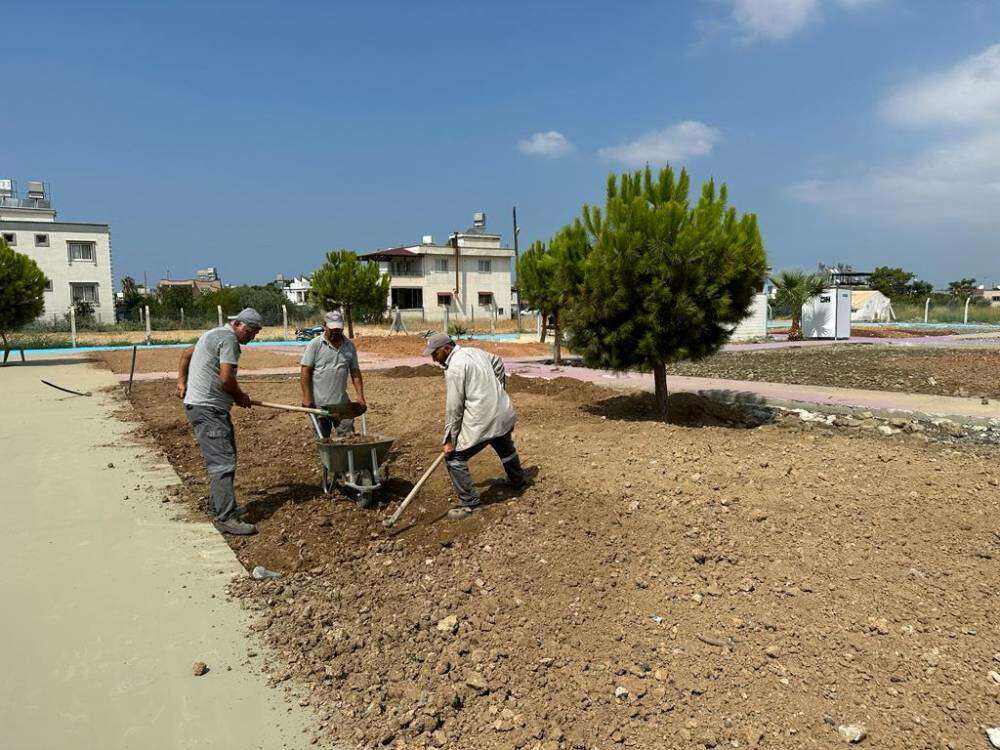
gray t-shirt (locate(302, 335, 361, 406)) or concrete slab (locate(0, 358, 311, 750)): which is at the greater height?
gray t-shirt (locate(302, 335, 361, 406))

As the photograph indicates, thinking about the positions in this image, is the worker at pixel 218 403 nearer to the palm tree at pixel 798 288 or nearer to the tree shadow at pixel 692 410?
the tree shadow at pixel 692 410

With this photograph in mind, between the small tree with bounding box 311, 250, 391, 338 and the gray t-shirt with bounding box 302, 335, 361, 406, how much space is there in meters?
24.3

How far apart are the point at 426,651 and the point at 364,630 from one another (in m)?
0.42

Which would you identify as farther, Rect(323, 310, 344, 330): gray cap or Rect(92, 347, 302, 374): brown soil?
Rect(92, 347, 302, 374): brown soil

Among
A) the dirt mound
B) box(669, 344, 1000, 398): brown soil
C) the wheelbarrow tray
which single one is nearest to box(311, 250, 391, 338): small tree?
the dirt mound

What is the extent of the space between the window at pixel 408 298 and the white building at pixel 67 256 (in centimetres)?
1793

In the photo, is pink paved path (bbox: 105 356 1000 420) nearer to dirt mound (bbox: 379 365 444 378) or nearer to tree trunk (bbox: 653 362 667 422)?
tree trunk (bbox: 653 362 667 422)

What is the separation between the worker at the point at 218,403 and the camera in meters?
5.15

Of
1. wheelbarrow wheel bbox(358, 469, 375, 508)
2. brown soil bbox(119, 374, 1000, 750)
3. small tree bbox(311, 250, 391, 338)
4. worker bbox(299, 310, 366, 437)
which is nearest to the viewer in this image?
brown soil bbox(119, 374, 1000, 750)

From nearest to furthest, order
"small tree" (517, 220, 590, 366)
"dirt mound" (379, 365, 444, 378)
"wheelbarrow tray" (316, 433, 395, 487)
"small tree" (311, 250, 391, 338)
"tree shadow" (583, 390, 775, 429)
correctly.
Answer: "wheelbarrow tray" (316, 433, 395, 487)
"tree shadow" (583, 390, 775, 429)
"small tree" (517, 220, 590, 366)
"dirt mound" (379, 365, 444, 378)
"small tree" (311, 250, 391, 338)

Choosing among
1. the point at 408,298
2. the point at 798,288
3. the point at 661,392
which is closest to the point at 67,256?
the point at 408,298

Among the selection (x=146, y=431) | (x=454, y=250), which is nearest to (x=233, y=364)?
(x=146, y=431)

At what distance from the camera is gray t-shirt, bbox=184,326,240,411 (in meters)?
5.17

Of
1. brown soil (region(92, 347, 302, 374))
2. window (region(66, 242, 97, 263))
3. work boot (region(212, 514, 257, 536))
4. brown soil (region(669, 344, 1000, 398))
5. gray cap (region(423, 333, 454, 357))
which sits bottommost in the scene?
work boot (region(212, 514, 257, 536))
